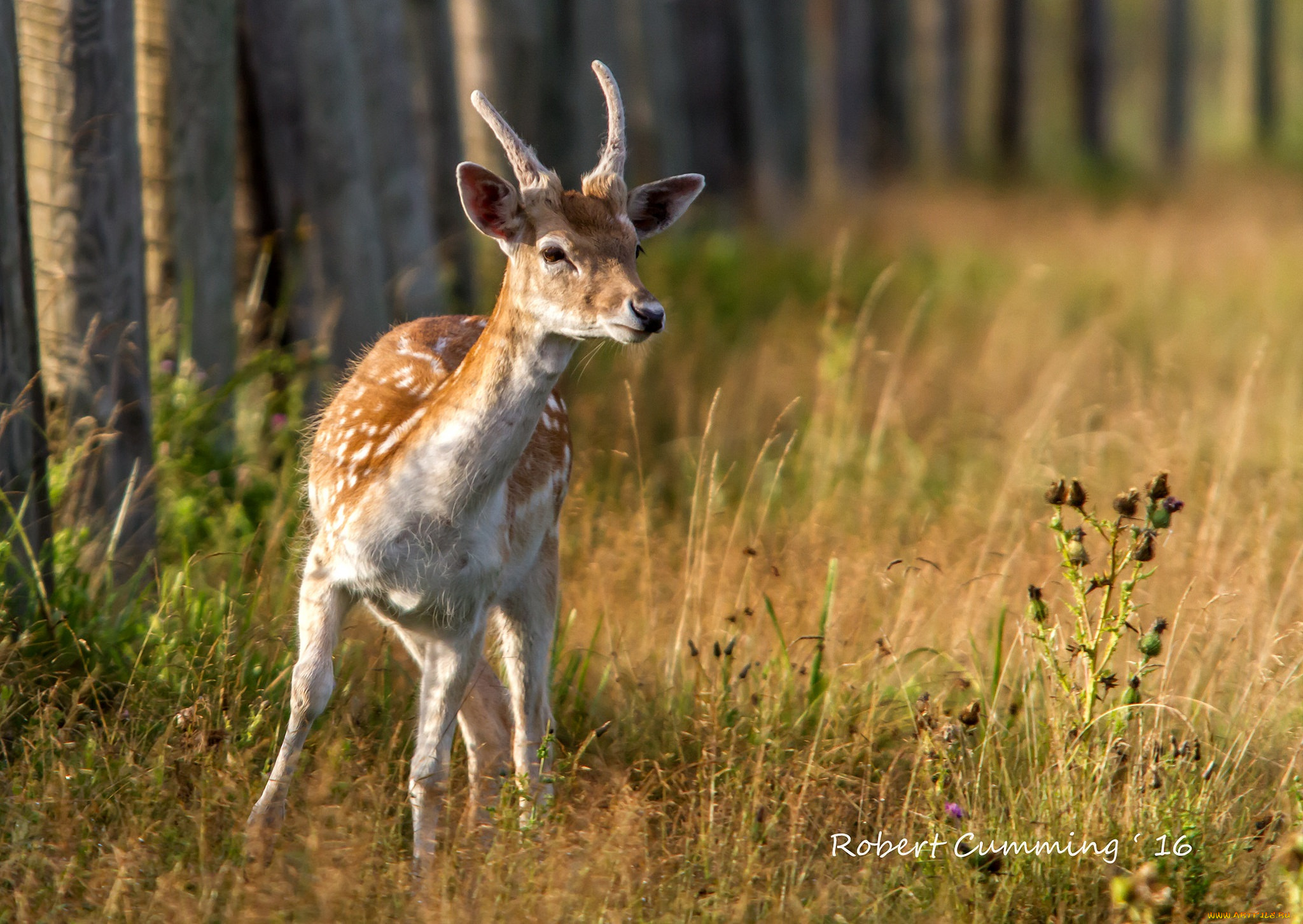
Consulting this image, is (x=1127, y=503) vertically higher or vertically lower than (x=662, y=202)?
lower

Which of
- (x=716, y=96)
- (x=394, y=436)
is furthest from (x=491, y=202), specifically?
(x=716, y=96)

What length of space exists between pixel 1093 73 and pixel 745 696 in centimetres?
1981

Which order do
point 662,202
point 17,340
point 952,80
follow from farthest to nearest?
point 952,80, point 17,340, point 662,202

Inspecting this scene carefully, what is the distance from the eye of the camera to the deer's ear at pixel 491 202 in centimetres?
360

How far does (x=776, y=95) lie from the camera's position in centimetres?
1880

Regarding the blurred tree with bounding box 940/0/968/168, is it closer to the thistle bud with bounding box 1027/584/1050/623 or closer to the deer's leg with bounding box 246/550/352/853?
the thistle bud with bounding box 1027/584/1050/623

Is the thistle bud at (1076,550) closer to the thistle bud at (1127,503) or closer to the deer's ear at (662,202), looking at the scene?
the thistle bud at (1127,503)

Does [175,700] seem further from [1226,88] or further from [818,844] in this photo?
[1226,88]

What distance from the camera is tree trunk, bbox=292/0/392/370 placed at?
6.17 metres

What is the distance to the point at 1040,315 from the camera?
10.1m

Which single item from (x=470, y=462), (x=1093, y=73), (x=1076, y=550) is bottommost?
(x=1076, y=550)

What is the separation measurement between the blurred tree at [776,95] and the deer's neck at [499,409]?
12.2 m

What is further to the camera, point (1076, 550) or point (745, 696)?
point (745, 696)

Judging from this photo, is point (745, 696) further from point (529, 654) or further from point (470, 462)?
point (470, 462)
